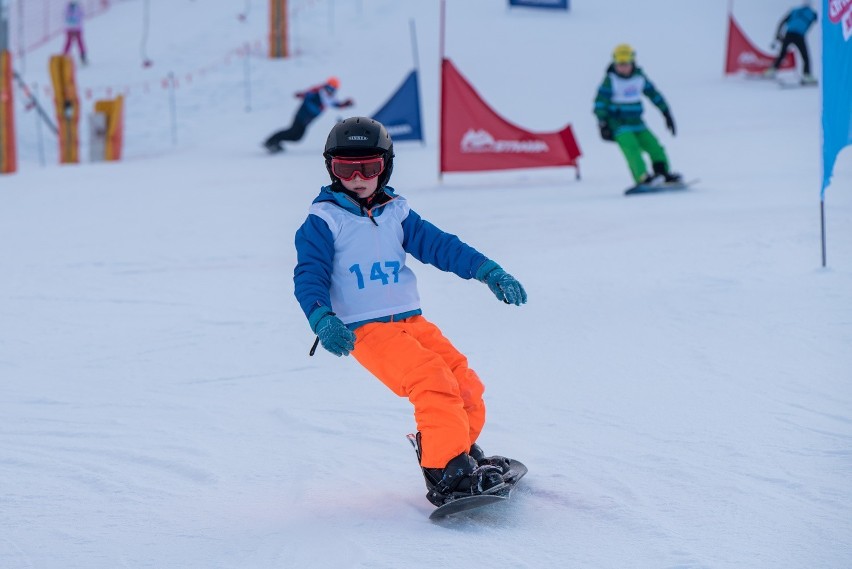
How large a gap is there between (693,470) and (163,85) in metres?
18.1

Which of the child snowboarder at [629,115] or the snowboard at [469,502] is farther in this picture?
the child snowboarder at [629,115]

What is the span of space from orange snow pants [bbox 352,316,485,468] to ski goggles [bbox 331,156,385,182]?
44cm

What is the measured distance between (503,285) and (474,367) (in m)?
1.67

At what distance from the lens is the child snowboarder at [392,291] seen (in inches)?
119

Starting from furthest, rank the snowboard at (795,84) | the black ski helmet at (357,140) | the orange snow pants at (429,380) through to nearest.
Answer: the snowboard at (795,84)
the black ski helmet at (357,140)
the orange snow pants at (429,380)

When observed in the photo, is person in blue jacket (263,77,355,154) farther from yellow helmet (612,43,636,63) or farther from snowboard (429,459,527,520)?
snowboard (429,459,527,520)

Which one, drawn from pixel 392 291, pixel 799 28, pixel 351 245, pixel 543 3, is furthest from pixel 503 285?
pixel 543 3

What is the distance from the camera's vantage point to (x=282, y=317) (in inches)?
231

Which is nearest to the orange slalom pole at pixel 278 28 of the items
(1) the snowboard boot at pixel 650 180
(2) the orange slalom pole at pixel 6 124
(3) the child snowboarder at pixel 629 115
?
(2) the orange slalom pole at pixel 6 124

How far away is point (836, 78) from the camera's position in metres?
5.51

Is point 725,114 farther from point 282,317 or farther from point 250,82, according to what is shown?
point 282,317

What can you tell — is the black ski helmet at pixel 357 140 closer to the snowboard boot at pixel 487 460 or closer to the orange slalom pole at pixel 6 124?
the snowboard boot at pixel 487 460

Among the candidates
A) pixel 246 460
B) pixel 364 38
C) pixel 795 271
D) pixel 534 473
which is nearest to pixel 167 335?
pixel 246 460

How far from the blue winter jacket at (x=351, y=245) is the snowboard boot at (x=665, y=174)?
6.85 metres
